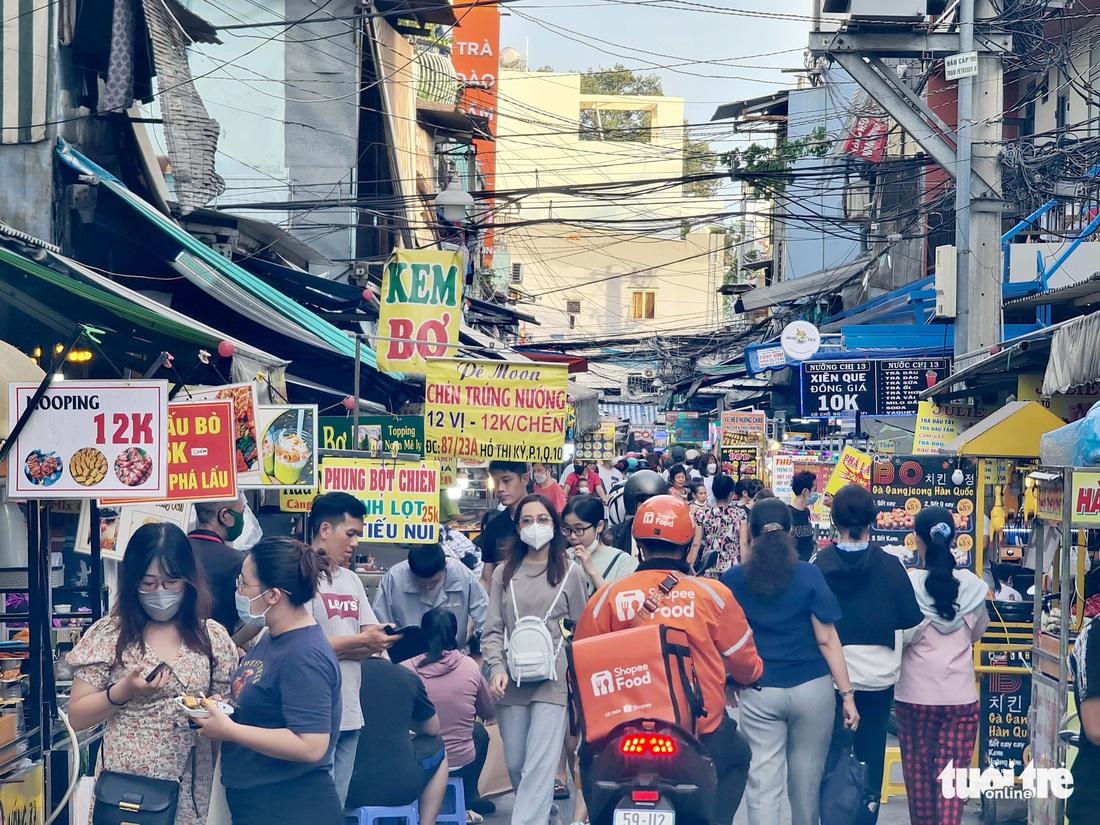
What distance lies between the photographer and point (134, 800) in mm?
4625

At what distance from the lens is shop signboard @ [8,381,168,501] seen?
5633 millimetres

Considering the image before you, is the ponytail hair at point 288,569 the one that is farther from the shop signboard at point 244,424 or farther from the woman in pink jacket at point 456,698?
the shop signboard at point 244,424

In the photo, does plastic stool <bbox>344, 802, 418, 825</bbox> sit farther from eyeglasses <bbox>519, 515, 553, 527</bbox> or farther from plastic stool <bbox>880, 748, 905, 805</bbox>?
plastic stool <bbox>880, 748, 905, 805</bbox>

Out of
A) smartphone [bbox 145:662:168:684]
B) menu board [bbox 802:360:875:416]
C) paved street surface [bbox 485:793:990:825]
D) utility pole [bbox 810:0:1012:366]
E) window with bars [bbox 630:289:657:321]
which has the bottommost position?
paved street surface [bbox 485:793:990:825]

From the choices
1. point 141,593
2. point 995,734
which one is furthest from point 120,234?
point 995,734

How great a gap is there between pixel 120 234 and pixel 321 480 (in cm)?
403

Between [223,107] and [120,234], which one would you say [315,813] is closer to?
[120,234]

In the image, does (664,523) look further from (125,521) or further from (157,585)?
(125,521)

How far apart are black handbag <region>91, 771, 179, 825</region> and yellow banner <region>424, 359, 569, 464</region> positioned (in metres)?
5.48

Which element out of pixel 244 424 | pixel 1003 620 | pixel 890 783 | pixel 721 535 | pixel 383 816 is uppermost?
pixel 244 424

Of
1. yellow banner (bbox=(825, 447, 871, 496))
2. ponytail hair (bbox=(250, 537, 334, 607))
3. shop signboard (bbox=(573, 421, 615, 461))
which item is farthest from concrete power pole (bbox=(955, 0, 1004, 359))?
shop signboard (bbox=(573, 421, 615, 461))

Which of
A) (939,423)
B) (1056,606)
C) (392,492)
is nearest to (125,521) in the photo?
(392,492)

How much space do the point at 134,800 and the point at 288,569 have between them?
103 cm

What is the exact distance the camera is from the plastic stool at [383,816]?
6094 millimetres
